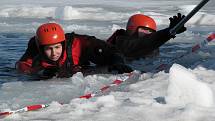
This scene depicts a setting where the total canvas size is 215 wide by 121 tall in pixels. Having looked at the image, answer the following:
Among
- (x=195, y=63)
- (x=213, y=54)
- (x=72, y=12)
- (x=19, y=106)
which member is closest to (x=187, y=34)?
(x=213, y=54)

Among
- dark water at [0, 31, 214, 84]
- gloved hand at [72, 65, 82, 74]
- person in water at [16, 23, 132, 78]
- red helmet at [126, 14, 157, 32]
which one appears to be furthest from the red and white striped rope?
red helmet at [126, 14, 157, 32]

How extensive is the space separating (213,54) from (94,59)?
5.56 feet

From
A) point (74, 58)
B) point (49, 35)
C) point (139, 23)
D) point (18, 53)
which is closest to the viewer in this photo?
point (49, 35)

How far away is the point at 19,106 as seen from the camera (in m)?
3.67

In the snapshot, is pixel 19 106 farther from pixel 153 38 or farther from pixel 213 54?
pixel 213 54

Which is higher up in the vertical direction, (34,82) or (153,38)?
(153,38)

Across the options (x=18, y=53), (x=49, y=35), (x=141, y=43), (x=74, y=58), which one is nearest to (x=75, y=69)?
(x=74, y=58)

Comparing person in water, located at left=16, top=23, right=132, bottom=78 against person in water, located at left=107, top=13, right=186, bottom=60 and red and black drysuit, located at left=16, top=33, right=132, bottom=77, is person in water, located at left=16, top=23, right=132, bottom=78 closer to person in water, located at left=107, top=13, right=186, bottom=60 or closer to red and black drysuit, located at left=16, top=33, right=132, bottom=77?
red and black drysuit, located at left=16, top=33, right=132, bottom=77

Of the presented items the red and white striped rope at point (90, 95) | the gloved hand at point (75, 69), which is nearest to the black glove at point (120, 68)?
the red and white striped rope at point (90, 95)

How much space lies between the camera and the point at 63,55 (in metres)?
5.21

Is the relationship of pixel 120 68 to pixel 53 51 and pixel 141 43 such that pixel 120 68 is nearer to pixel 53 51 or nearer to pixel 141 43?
pixel 53 51

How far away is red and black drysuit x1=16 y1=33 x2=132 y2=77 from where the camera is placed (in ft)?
17.0

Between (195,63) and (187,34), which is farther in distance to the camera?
(187,34)

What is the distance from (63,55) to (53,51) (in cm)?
14
